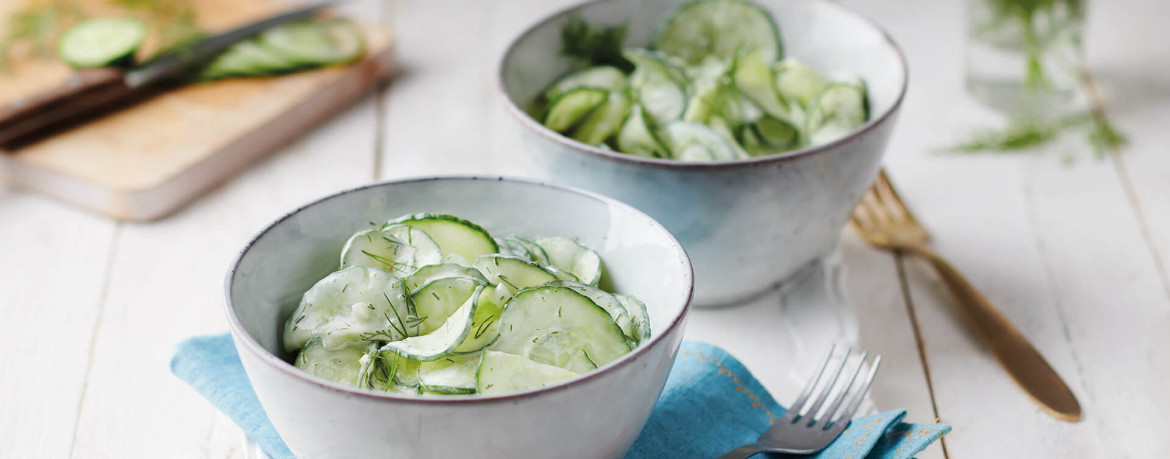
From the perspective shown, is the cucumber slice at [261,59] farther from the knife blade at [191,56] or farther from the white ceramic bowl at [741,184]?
the white ceramic bowl at [741,184]

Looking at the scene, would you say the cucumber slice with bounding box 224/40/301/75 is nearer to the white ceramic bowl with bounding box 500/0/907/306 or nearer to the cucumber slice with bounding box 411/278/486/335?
the white ceramic bowl with bounding box 500/0/907/306

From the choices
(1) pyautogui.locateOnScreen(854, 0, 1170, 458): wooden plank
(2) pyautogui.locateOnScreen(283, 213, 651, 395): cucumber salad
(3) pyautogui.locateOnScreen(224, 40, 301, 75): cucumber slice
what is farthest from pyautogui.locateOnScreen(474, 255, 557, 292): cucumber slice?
(3) pyautogui.locateOnScreen(224, 40, 301, 75): cucumber slice

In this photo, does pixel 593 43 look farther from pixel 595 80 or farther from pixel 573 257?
pixel 573 257

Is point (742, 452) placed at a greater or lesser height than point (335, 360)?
lesser

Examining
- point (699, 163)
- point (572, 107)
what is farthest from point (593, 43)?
point (699, 163)

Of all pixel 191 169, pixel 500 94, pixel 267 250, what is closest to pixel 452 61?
pixel 191 169

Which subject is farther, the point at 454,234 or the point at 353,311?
the point at 454,234

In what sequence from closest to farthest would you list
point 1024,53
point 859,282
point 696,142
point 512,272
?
point 512,272, point 696,142, point 859,282, point 1024,53
